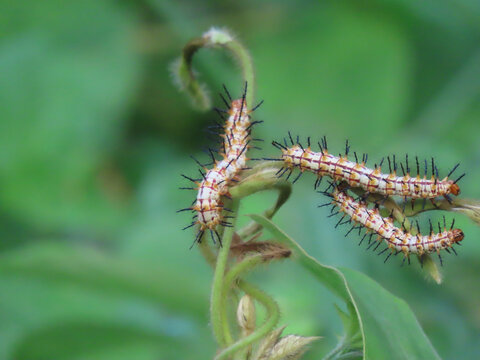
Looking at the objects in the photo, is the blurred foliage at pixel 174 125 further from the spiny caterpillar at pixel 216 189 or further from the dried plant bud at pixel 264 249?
the dried plant bud at pixel 264 249

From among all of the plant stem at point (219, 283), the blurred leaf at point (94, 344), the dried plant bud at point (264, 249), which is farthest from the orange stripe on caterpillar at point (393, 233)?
the blurred leaf at point (94, 344)

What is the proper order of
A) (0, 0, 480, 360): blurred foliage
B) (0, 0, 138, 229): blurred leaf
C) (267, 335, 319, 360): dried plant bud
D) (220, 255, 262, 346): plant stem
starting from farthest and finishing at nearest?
1. (0, 0, 138, 229): blurred leaf
2. (0, 0, 480, 360): blurred foliage
3. (220, 255, 262, 346): plant stem
4. (267, 335, 319, 360): dried plant bud

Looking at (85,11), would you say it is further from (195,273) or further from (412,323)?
(412,323)

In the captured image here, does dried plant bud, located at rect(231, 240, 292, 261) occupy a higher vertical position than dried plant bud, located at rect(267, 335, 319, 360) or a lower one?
higher

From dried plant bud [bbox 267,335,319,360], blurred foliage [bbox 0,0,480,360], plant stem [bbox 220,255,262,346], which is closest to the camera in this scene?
dried plant bud [bbox 267,335,319,360]

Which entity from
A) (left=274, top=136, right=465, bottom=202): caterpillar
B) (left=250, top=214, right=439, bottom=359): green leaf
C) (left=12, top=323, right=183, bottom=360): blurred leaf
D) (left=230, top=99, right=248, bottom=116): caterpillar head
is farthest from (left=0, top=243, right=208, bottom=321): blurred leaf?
(left=250, top=214, right=439, bottom=359): green leaf

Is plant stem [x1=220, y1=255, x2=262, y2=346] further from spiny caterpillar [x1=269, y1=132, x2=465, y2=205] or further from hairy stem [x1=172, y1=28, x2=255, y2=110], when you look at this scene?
hairy stem [x1=172, y1=28, x2=255, y2=110]

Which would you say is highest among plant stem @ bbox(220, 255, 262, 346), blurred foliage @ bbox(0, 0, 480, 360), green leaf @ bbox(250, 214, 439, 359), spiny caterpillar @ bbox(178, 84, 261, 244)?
blurred foliage @ bbox(0, 0, 480, 360)
